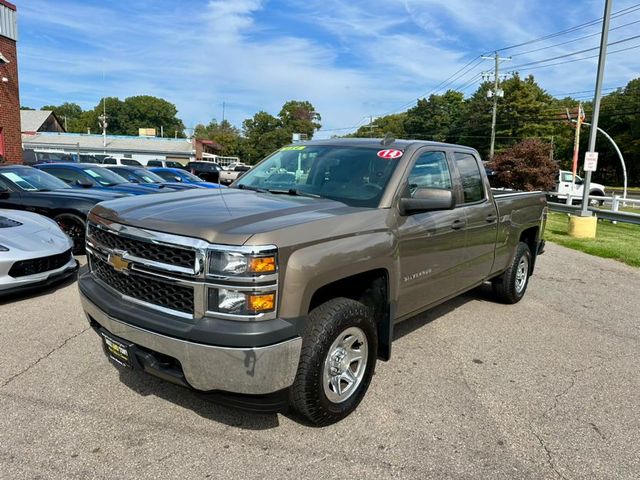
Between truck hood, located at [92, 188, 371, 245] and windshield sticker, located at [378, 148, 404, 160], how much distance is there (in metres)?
0.72

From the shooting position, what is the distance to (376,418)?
3.22 metres

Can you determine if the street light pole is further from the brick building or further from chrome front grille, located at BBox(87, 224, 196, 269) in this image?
the brick building

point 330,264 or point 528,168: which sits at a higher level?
point 528,168

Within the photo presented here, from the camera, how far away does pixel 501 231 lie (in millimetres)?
5242

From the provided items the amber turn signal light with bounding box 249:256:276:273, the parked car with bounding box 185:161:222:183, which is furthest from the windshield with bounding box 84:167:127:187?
the parked car with bounding box 185:161:222:183

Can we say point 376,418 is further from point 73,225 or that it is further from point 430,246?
point 73,225

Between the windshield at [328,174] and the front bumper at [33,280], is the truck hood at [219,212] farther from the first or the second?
the front bumper at [33,280]

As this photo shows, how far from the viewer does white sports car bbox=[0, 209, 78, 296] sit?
5070 millimetres

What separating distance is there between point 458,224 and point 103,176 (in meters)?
9.39

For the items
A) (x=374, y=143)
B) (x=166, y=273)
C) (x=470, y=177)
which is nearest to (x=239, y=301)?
(x=166, y=273)

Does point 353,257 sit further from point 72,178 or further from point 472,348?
point 72,178

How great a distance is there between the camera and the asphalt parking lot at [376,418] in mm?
2691

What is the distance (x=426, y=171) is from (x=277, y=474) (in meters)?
2.65

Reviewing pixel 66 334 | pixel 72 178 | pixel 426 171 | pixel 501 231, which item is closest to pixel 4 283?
pixel 66 334
